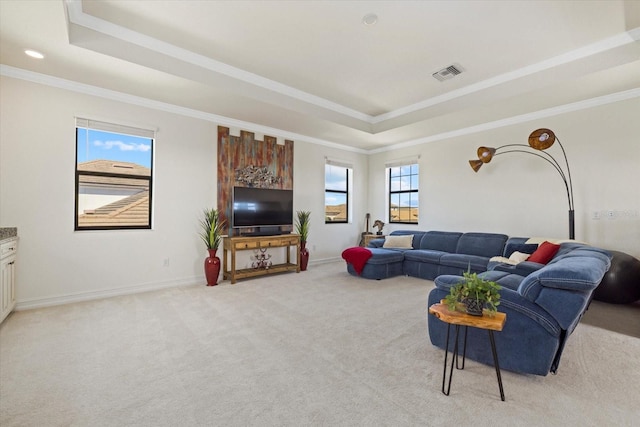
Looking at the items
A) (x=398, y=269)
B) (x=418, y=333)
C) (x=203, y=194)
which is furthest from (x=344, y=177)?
(x=418, y=333)

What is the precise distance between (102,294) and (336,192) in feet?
15.9

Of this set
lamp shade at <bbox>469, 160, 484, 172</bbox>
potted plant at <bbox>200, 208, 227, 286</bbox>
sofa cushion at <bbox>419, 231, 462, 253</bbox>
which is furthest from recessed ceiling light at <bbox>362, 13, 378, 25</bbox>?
sofa cushion at <bbox>419, 231, 462, 253</bbox>

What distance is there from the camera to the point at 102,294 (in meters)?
3.98

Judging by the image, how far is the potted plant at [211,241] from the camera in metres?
4.61

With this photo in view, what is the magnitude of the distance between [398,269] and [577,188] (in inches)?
→ 118

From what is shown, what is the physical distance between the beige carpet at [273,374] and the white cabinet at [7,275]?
190 mm

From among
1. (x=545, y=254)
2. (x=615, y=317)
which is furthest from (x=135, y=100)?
(x=615, y=317)

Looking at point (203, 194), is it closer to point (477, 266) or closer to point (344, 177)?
point (344, 177)

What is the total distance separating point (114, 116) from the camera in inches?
161

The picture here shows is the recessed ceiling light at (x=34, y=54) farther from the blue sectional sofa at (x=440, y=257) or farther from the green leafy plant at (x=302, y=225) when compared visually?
the blue sectional sofa at (x=440, y=257)

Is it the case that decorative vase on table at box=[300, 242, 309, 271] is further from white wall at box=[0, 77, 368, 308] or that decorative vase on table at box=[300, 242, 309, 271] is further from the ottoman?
white wall at box=[0, 77, 368, 308]

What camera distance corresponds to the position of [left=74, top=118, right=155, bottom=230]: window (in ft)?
12.9

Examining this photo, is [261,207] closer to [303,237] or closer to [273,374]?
[303,237]

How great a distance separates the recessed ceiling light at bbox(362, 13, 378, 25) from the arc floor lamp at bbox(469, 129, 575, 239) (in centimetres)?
293
